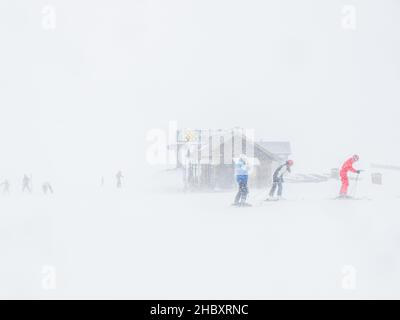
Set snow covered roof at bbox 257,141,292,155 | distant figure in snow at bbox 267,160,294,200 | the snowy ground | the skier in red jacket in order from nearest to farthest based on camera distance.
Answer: the snowy ground < the skier in red jacket < distant figure in snow at bbox 267,160,294,200 < snow covered roof at bbox 257,141,292,155

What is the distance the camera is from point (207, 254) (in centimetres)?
851

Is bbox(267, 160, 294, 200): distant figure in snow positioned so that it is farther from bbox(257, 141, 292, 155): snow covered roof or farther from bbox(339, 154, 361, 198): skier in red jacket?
bbox(257, 141, 292, 155): snow covered roof

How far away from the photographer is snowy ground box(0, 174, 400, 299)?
7.26 m

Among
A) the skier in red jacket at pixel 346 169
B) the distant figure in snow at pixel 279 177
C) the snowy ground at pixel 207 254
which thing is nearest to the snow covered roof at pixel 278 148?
the skier in red jacket at pixel 346 169

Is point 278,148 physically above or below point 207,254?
above

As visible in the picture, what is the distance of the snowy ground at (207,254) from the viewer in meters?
7.26

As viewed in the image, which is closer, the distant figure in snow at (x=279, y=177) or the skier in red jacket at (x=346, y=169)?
the skier in red jacket at (x=346, y=169)

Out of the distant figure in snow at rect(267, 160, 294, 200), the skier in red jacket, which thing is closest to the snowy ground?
the skier in red jacket

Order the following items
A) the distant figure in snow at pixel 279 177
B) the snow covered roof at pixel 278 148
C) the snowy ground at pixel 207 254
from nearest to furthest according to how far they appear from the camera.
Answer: the snowy ground at pixel 207 254 < the distant figure in snow at pixel 279 177 < the snow covered roof at pixel 278 148

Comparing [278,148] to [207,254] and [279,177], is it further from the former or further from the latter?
[207,254]

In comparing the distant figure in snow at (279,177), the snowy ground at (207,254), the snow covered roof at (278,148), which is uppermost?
the snow covered roof at (278,148)

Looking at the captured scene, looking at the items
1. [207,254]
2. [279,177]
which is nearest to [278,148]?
[279,177]

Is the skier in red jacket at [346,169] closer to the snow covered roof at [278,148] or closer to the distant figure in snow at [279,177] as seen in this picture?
the distant figure in snow at [279,177]

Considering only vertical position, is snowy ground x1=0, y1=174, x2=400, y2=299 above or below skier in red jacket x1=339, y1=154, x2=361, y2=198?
below
